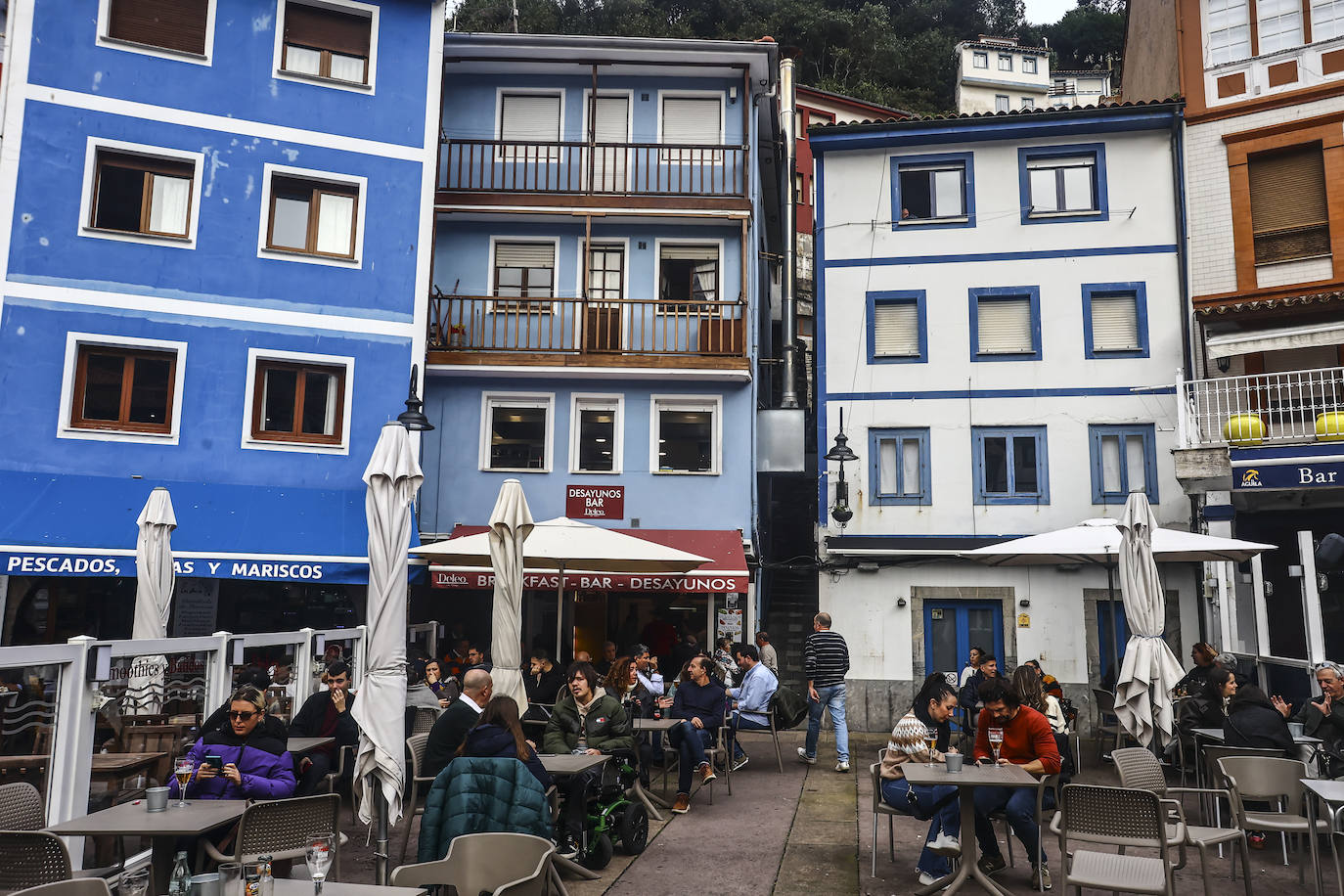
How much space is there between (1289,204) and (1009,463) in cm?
694

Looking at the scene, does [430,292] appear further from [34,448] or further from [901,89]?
[901,89]

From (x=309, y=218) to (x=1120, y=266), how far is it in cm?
1539

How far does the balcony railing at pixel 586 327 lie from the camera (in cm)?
2014

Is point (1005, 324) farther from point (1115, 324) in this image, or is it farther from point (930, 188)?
point (930, 188)

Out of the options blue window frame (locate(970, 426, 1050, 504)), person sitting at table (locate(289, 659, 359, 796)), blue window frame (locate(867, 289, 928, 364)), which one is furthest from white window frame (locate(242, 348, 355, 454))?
blue window frame (locate(970, 426, 1050, 504))

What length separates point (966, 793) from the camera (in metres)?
7.54

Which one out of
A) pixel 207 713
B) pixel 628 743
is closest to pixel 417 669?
pixel 207 713

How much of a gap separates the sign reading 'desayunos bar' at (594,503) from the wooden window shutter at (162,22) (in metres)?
10.3

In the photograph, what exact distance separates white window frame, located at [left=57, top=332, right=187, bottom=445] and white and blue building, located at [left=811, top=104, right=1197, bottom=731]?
38.6 ft

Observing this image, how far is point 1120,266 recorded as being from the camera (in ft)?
66.2

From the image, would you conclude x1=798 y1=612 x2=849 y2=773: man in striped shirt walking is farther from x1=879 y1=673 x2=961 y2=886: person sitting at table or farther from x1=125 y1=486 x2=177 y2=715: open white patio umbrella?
x1=125 y1=486 x2=177 y2=715: open white patio umbrella

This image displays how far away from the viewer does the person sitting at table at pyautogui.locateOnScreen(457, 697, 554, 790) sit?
7121 mm

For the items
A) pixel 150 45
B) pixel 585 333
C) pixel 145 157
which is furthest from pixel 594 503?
pixel 150 45

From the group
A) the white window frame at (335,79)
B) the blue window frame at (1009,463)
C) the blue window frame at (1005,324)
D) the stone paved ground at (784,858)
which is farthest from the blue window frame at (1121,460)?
the white window frame at (335,79)
